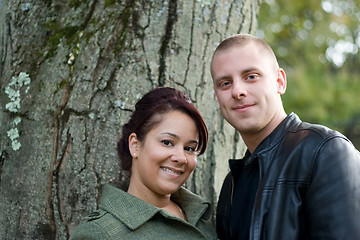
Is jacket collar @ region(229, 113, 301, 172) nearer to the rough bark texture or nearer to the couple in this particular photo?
the couple

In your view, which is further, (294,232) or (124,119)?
(124,119)

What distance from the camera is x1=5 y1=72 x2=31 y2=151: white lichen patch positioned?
270 centimetres

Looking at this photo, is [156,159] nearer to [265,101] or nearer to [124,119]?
[124,119]

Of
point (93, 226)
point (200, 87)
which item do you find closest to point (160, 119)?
point (200, 87)

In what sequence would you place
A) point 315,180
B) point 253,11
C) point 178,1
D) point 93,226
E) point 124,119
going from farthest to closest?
1. point 253,11
2. point 178,1
3. point 124,119
4. point 93,226
5. point 315,180

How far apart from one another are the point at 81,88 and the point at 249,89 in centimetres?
103

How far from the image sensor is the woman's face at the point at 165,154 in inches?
94.5

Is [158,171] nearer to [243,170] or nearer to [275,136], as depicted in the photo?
[243,170]

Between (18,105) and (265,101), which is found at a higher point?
(265,101)

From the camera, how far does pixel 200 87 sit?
2.86 meters

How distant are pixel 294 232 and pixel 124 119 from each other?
1.22 metres

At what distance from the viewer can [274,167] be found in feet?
6.95

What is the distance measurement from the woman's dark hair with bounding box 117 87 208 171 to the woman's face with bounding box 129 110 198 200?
3cm

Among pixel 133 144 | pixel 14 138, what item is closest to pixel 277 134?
pixel 133 144
